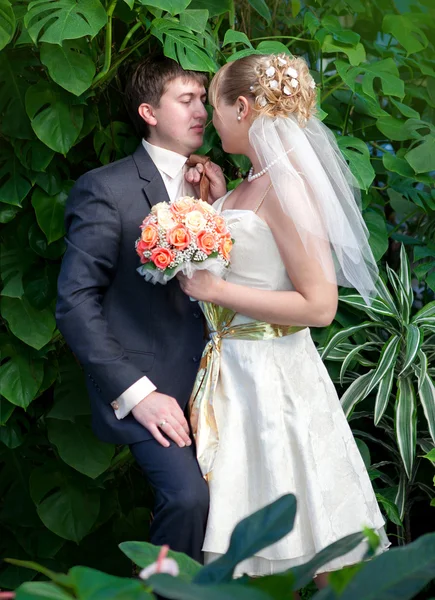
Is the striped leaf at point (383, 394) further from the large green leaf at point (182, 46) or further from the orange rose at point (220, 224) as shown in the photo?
the large green leaf at point (182, 46)

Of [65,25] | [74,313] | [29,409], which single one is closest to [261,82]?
[65,25]

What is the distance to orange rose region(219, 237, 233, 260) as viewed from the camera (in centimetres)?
200

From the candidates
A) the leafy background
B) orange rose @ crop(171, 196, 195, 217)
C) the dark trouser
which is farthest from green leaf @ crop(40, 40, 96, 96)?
the dark trouser

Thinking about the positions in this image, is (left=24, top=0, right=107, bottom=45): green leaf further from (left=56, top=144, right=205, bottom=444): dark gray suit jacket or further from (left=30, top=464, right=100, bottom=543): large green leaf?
(left=30, top=464, right=100, bottom=543): large green leaf

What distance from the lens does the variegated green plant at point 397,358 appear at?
2859 mm

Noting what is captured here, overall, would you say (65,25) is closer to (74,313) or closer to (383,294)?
(74,313)

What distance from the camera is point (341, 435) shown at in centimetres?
228

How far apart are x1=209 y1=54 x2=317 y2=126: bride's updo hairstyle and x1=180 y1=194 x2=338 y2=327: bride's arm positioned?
235 millimetres

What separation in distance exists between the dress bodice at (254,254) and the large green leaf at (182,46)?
457mm

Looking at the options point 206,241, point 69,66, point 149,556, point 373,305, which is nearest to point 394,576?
point 149,556

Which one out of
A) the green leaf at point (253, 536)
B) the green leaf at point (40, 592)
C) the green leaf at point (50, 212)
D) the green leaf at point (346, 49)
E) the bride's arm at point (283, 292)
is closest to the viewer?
the green leaf at point (40, 592)

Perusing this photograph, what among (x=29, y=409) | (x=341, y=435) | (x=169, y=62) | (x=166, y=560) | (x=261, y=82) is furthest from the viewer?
(x=29, y=409)

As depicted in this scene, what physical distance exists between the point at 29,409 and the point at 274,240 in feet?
4.12

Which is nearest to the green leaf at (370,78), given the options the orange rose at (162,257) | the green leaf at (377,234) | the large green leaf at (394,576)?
the green leaf at (377,234)
